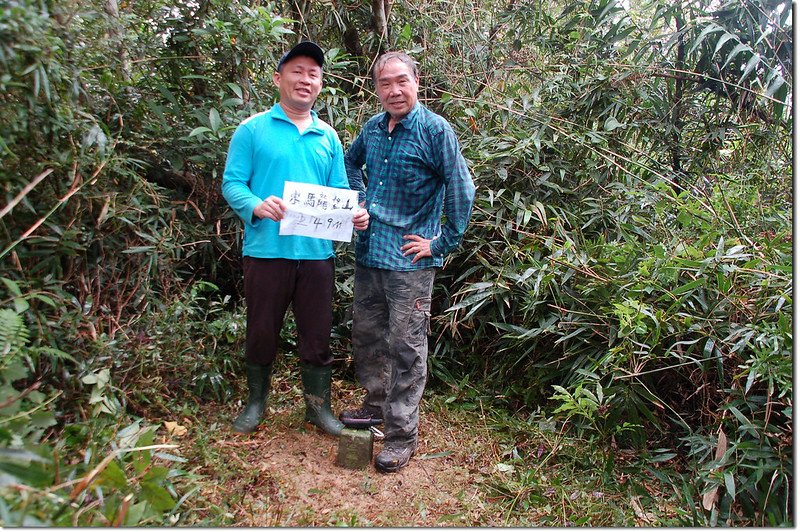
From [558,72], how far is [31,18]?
3132 millimetres

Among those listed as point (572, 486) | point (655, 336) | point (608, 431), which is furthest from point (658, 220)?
point (572, 486)

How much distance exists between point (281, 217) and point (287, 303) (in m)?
0.47

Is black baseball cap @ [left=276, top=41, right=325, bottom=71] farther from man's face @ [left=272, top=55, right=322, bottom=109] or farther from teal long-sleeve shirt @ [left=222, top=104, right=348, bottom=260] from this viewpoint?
teal long-sleeve shirt @ [left=222, top=104, right=348, bottom=260]

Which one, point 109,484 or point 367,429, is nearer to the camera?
point 109,484

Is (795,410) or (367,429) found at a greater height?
(795,410)

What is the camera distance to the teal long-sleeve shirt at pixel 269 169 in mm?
2520

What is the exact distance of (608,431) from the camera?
2686 mm

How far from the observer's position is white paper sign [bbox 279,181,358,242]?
8.09ft

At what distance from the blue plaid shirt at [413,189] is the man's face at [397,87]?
51mm

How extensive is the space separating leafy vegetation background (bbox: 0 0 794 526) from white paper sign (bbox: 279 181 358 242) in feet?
2.49

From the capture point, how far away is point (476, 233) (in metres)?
3.46

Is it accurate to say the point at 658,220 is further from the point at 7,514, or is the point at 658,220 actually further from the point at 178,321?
the point at 7,514

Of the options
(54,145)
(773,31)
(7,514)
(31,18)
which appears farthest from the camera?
(773,31)

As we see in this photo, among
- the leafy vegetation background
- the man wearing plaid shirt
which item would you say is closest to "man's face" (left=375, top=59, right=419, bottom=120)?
the man wearing plaid shirt
